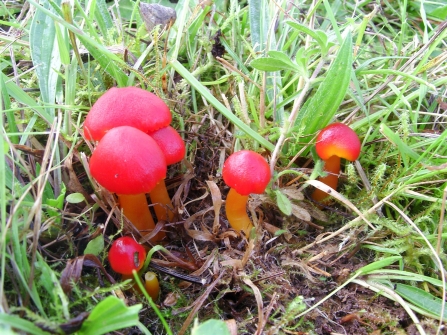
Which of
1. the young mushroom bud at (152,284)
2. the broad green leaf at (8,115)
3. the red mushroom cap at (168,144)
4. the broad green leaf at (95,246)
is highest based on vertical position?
the broad green leaf at (8,115)

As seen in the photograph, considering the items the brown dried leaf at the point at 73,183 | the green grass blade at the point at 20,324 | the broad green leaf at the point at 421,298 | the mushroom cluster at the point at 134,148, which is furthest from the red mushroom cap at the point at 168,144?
the broad green leaf at the point at 421,298

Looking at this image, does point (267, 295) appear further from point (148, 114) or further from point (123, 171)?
point (148, 114)

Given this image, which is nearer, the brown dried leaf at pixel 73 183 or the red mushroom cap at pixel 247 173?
the red mushroom cap at pixel 247 173

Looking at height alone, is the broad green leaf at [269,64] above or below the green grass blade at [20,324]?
above

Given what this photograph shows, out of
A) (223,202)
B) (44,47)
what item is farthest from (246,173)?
(44,47)

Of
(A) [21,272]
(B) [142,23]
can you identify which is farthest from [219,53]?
(A) [21,272]

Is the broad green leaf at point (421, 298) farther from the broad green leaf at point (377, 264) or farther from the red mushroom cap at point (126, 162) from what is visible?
the red mushroom cap at point (126, 162)

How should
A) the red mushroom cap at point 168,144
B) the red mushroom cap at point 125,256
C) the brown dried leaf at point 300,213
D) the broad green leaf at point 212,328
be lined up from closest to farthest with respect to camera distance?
the broad green leaf at point 212,328 → the red mushroom cap at point 125,256 → the red mushroom cap at point 168,144 → the brown dried leaf at point 300,213

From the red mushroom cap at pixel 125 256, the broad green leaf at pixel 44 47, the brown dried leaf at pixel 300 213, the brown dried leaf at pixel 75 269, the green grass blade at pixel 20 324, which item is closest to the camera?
the green grass blade at pixel 20 324
